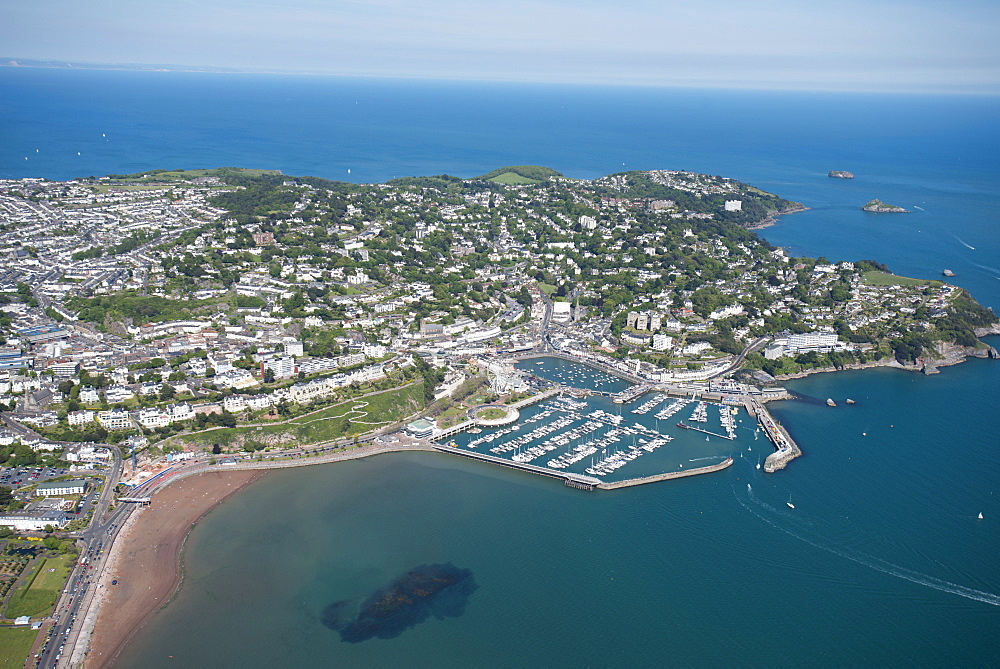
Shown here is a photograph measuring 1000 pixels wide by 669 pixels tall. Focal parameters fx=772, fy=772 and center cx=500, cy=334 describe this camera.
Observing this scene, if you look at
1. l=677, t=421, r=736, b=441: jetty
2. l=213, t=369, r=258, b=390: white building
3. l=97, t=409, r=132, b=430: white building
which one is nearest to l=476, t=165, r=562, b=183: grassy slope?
l=213, t=369, r=258, b=390: white building

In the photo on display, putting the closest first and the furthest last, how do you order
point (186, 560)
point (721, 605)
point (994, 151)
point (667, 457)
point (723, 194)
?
point (721, 605), point (186, 560), point (667, 457), point (723, 194), point (994, 151)

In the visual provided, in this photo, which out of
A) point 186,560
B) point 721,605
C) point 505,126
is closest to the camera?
point 721,605

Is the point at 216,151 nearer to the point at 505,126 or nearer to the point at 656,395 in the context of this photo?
the point at 505,126

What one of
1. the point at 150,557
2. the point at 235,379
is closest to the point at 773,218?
the point at 235,379

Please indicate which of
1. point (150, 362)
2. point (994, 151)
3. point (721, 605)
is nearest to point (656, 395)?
point (721, 605)

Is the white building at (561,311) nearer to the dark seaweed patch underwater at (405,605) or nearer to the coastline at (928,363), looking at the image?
the coastline at (928,363)

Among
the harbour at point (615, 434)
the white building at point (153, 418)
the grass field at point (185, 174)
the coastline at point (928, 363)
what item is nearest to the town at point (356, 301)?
the white building at point (153, 418)
